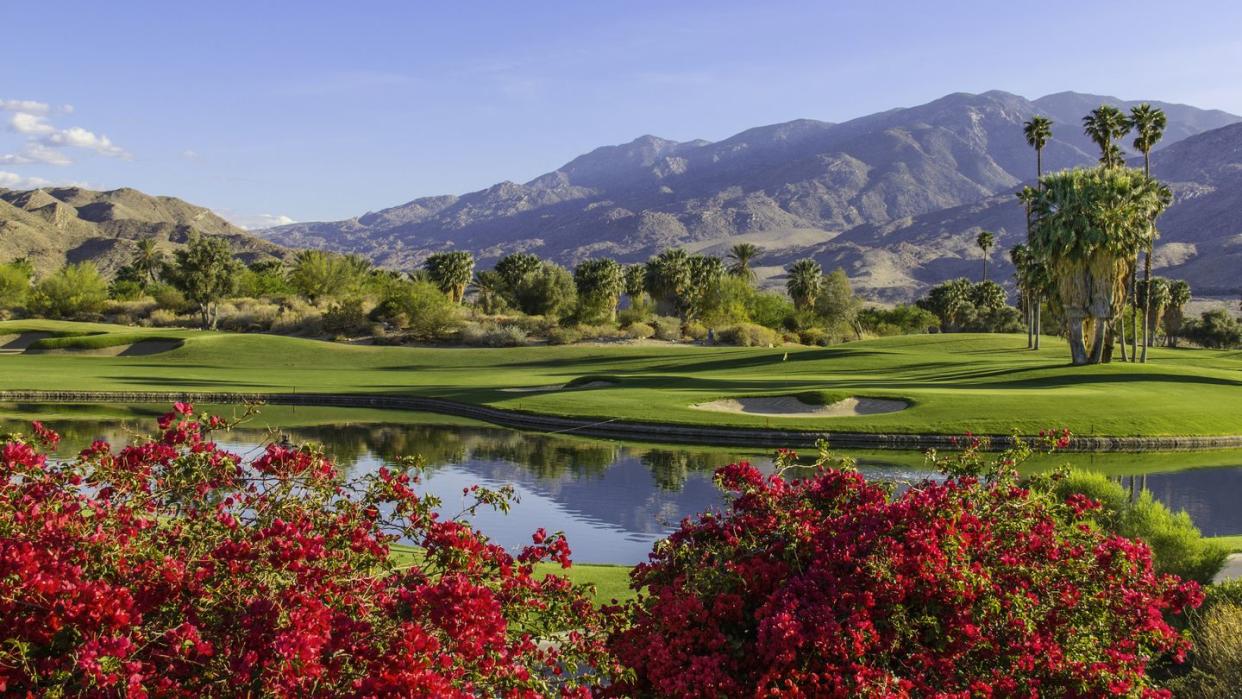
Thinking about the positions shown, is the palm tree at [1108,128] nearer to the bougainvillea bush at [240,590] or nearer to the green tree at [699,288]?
the green tree at [699,288]

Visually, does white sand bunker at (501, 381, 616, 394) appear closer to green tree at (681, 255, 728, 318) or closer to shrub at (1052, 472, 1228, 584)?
Answer: shrub at (1052, 472, 1228, 584)

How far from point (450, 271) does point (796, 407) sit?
3218 inches

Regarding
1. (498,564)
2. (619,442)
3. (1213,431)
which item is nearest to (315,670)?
(498,564)

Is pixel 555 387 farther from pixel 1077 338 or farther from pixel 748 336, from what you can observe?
pixel 748 336

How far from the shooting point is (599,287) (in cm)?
10600

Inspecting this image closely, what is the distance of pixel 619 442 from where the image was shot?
38.2 meters

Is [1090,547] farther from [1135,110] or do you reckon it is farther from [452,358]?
[452,358]

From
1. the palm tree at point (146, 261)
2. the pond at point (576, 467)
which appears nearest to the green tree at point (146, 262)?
the palm tree at point (146, 261)

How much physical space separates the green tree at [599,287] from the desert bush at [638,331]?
4.09m

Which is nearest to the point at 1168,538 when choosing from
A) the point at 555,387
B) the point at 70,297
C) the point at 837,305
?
the point at 555,387

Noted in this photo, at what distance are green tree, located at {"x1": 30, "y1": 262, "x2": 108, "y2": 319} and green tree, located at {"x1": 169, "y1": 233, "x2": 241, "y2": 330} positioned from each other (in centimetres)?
1111

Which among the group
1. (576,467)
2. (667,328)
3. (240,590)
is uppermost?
(240,590)

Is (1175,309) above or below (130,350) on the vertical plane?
above

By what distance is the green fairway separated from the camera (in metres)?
38.9
